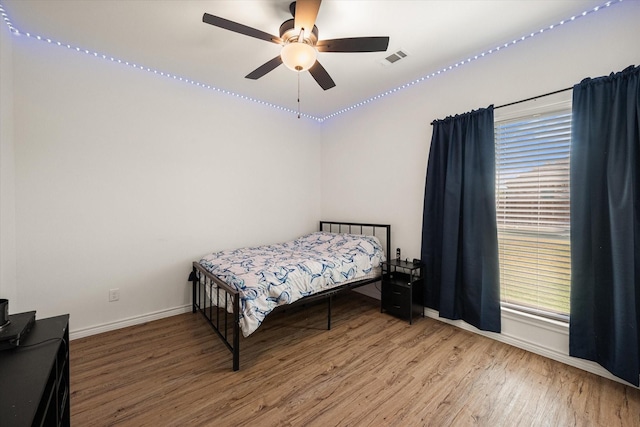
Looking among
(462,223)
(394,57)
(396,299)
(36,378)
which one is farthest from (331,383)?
(394,57)

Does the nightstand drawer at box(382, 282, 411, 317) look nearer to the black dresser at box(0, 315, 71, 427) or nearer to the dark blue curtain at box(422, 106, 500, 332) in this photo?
the dark blue curtain at box(422, 106, 500, 332)

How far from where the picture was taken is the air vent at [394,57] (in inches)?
104

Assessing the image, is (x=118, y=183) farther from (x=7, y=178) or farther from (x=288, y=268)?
(x=288, y=268)

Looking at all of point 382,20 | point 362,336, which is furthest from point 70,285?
point 382,20

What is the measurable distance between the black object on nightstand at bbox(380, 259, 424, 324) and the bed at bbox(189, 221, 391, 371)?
0.19 m

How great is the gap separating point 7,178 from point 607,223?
4.71m

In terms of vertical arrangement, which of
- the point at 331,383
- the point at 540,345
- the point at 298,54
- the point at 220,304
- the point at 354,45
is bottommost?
the point at 331,383

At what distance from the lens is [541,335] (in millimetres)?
2346

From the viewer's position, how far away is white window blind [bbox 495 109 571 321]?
2268 millimetres

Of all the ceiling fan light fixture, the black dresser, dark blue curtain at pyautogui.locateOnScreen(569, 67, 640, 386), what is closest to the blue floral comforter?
the black dresser

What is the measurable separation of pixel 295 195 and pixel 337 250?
1415mm

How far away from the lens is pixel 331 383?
1971 mm

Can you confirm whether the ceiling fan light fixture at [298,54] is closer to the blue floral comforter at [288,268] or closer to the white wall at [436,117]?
the blue floral comforter at [288,268]

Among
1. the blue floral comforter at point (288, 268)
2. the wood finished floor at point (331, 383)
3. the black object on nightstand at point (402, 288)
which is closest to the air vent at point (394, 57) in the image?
the blue floral comforter at point (288, 268)
